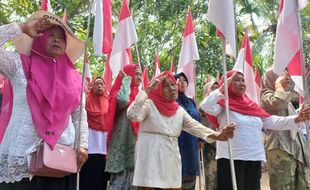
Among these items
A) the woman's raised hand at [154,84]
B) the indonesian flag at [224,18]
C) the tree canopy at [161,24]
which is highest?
the tree canopy at [161,24]

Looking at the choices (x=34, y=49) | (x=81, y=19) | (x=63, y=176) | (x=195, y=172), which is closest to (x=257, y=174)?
(x=195, y=172)

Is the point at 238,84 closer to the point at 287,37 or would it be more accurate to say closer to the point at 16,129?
the point at 287,37

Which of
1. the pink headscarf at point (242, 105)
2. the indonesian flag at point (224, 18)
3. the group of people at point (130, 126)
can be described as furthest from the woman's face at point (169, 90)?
the indonesian flag at point (224, 18)

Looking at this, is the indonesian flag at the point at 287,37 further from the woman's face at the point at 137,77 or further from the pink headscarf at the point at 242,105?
the woman's face at the point at 137,77

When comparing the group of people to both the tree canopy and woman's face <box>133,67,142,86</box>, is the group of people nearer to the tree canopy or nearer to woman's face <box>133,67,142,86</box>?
woman's face <box>133,67,142,86</box>

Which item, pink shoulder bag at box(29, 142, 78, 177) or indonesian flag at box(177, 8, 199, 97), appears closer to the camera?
pink shoulder bag at box(29, 142, 78, 177)

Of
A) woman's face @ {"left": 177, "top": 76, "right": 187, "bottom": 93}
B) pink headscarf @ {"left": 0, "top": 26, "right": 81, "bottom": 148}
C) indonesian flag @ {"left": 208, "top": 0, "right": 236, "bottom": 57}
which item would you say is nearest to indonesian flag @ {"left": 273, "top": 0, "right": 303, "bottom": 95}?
indonesian flag @ {"left": 208, "top": 0, "right": 236, "bottom": 57}

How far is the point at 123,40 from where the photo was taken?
5.33m

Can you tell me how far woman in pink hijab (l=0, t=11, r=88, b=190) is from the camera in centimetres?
247

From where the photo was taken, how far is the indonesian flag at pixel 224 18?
135 inches

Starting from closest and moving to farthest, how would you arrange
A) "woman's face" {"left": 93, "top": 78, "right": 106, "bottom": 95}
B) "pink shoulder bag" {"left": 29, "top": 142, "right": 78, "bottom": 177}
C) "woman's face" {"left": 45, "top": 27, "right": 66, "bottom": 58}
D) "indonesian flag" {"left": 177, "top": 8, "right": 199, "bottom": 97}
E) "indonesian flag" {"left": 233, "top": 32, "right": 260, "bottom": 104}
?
"pink shoulder bag" {"left": 29, "top": 142, "right": 78, "bottom": 177} → "woman's face" {"left": 45, "top": 27, "right": 66, "bottom": 58} → "woman's face" {"left": 93, "top": 78, "right": 106, "bottom": 95} → "indonesian flag" {"left": 233, "top": 32, "right": 260, "bottom": 104} → "indonesian flag" {"left": 177, "top": 8, "right": 199, "bottom": 97}

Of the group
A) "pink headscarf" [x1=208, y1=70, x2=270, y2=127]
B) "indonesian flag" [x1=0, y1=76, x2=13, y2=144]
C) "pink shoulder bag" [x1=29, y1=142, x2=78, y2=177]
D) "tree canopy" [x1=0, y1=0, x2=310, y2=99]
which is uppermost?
"tree canopy" [x1=0, y1=0, x2=310, y2=99]

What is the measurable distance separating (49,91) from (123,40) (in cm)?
285

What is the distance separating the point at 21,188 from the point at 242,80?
2453 millimetres
